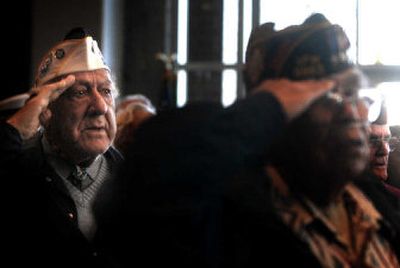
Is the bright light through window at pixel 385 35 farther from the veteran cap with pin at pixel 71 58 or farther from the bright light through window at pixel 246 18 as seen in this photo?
the veteran cap with pin at pixel 71 58

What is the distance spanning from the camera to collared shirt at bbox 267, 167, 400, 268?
992mm

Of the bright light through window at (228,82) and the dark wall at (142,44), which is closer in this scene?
the bright light through window at (228,82)

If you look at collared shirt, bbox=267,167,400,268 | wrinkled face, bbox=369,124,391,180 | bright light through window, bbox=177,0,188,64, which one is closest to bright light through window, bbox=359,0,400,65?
bright light through window, bbox=177,0,188,64

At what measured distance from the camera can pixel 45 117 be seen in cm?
169

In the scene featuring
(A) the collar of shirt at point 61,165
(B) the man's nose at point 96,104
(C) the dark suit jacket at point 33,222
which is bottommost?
(C) the dark suit jacket at point 33,222

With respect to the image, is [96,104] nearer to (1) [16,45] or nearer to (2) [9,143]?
(2) [9,143]

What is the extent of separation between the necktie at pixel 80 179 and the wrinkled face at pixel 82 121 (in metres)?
0.02

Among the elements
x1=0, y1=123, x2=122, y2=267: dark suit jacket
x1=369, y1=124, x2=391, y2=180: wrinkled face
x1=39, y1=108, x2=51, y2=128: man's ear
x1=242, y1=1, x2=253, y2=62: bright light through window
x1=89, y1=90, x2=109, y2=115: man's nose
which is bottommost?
x1=0, y1=123, x2=122, y2=267: dark suit jacket

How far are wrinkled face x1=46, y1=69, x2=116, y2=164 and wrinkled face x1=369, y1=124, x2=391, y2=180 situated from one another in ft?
2.01

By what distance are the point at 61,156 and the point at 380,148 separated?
29.4 inches

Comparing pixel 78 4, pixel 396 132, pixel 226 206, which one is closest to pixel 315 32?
pixel 226 206

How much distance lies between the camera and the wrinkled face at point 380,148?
1604 mm

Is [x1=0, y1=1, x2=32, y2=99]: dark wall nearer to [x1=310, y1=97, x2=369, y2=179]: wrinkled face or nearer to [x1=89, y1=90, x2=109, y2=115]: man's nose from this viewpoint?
[x1=89, y1=90, x2=109, y2=115]: man's nose

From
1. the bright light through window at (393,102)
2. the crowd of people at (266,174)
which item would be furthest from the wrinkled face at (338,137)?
the bright light through window at (393,102)
